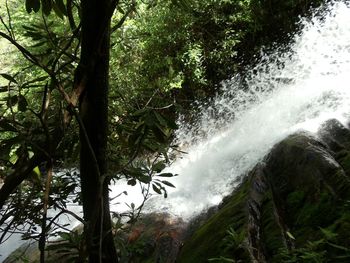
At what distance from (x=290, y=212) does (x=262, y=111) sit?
454 centimetres

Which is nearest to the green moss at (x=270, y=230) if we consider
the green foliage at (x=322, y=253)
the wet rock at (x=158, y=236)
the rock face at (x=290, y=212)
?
the rock face at (x=290, y=212)

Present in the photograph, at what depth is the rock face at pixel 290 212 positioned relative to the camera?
A: 8.19 ft

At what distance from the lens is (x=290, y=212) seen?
3193 millimetres

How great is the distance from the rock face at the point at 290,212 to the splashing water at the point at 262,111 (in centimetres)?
109

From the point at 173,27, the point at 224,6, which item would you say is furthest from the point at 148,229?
the point at 224,6

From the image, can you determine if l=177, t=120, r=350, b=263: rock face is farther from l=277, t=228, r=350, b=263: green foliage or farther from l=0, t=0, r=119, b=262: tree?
l=0, t=0, r=119, b=262: tree

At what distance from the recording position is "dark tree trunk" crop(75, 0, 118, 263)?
99 cm

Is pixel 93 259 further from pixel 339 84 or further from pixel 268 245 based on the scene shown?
pixel 339 84

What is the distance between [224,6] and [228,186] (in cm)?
450

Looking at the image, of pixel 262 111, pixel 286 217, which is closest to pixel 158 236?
pixel 286 217

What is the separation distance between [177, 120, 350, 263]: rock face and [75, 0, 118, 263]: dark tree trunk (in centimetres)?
128

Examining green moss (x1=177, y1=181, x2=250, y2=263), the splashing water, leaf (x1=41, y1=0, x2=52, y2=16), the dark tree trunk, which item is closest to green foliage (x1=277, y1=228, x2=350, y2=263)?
green moss (x1=177, y1=181, x2=250, y2=263)

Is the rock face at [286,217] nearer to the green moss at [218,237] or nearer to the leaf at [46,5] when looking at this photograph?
the green moss at [218,237]

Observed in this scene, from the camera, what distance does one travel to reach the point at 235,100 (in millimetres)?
8570
